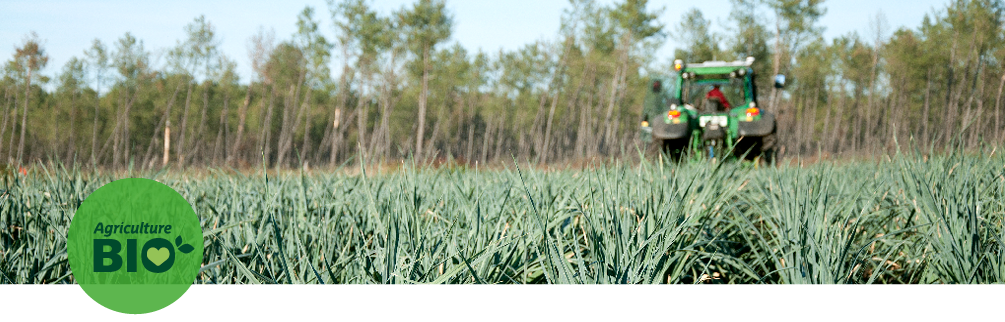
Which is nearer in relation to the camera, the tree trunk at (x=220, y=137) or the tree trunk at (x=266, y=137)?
the tree trunk at (x=266, y=137)

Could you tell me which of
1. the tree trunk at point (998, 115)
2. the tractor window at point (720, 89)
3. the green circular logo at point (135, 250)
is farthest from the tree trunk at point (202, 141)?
the tractor window at point (720, 89)

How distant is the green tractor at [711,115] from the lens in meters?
4.90

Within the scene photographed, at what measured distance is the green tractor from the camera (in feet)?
16.1

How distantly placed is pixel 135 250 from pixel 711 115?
4991 millimetres

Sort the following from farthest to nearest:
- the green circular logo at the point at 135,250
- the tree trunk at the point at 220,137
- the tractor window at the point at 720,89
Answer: the tractor window at the point at 720,89, the tree trunk at the point at 220,137, the green circular logo at the point at 135,250

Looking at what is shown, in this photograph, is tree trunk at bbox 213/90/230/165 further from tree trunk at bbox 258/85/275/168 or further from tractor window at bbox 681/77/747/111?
tractor window at bbox 681/77/747/111

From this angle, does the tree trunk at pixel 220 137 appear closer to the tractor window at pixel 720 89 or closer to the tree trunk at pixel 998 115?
the tree trunk at pixel 998 115

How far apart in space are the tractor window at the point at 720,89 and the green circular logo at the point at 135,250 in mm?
5613

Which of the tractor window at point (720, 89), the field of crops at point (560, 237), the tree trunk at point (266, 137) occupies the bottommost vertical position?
the field of crops at point (560, 237)

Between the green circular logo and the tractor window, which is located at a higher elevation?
the tractor window

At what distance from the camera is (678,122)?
196 inches

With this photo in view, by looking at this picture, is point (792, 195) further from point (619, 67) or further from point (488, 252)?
point (619, 67)

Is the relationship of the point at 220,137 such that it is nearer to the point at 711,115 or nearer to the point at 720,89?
the point at 720,89

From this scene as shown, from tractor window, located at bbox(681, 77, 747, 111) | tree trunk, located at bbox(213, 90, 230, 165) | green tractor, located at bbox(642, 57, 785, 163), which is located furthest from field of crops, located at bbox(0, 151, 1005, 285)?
tractor window, located at bbox(681, 77, 747, 111)
